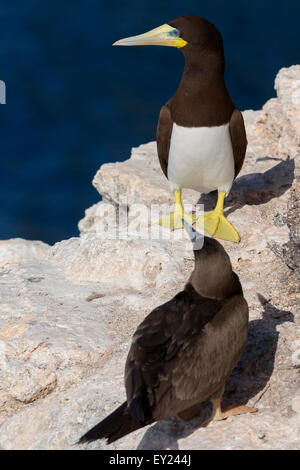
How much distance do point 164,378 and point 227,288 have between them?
632 mm

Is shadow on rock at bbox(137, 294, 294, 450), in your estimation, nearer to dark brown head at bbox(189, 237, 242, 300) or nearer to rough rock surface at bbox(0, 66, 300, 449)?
rough rock surface at bbox(0, 66, 300, 449)

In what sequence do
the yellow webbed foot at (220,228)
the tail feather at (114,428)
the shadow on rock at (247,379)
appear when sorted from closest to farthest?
the tail feather at (114,428) < the shadow on rock at (247,379) < the yellow webbed foot at (220,228)

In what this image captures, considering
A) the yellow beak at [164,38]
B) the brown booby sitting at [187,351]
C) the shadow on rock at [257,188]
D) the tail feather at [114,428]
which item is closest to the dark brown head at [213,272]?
the brown booby sitting at [187,351]

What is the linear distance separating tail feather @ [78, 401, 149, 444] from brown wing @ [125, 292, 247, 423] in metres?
0.08

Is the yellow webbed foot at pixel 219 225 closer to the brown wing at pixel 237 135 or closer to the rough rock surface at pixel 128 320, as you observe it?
the rough rock surface at pixel 128 320

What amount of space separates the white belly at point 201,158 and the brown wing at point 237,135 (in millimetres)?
56

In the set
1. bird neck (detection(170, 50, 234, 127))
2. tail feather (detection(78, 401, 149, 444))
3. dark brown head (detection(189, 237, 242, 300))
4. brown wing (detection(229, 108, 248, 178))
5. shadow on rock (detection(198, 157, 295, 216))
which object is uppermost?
bird neck (detection(170, 50, 234, 127))

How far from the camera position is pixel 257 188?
6.56 meters

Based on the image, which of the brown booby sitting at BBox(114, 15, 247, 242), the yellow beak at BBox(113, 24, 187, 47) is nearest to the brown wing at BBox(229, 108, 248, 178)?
the brown booby sitting at BBox(114, 15, 247, 242)

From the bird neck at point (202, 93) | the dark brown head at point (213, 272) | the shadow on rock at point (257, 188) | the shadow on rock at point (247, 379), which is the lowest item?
the shadow on rock at point (247, 379)

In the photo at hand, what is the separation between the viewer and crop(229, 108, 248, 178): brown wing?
19.2ft

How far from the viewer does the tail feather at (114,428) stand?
3.26 meters

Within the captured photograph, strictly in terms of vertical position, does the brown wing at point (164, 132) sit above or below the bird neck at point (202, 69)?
below
